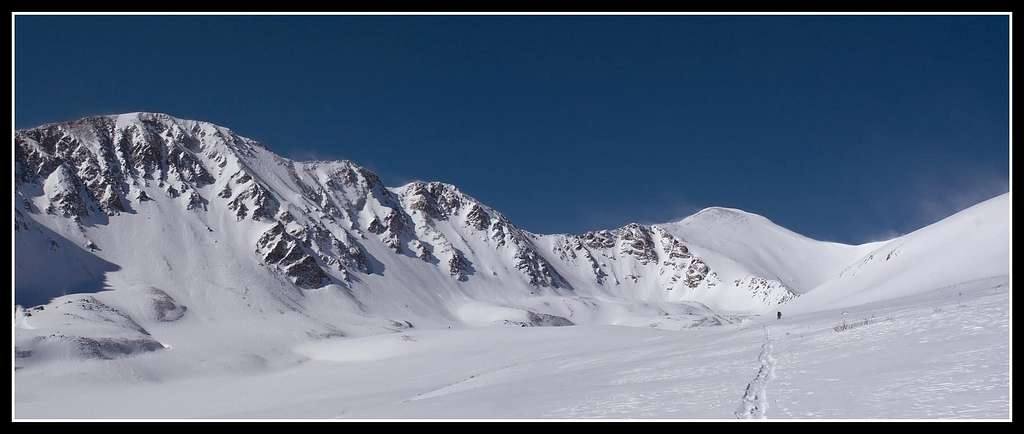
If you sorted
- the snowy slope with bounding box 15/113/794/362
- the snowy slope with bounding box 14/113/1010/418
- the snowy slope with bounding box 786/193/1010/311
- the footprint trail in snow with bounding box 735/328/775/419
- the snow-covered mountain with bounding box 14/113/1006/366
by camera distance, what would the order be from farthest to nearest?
the snowy slope with bounding box 15/113/794/362, the snow-covered mountain with bounding box 14/113/1006/366, the snowy slope with bounding box 786/193/1010/311, the snowy slope with bounding box 14/113/1010/418, the footprint trail in snow with bounding box 735/328/775/419

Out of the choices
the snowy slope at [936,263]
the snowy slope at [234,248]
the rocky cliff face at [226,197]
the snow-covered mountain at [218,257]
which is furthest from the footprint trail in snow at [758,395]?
the rocky cliff face at [226,197]

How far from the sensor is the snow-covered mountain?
93.9 metres

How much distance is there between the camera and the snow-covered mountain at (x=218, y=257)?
9388 centimetres

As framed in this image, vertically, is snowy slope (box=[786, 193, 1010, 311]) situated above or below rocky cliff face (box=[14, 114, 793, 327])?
below

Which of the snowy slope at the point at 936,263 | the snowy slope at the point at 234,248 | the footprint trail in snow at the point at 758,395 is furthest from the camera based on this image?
the snowy slope at the point at 234,248

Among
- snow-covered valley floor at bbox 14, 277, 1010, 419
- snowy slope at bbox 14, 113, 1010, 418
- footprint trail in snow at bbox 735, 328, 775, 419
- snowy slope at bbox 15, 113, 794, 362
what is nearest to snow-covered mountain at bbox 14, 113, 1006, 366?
snowy slope at bbox 15, 113, 794, 362

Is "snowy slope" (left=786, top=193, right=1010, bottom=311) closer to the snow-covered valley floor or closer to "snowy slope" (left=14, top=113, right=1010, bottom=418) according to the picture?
"snowy slope" (left=14, top=113, right=1010, bottom=418)

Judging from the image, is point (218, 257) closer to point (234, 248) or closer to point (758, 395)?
point (234, 248)

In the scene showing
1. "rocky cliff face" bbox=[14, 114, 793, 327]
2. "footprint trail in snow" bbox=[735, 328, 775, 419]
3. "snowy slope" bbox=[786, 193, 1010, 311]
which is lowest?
"footprint trail in snow" bbox=[735, 328, 775, 419]

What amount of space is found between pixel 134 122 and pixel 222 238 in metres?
47.5

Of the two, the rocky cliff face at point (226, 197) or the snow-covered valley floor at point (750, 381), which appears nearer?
the snow-covered valley floor at point (750, 381)

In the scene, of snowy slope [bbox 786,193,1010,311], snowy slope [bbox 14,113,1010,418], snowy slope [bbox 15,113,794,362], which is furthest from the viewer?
snowy slope [bbox 15,113,794,362]

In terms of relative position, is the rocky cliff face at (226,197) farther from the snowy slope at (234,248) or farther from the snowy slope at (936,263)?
the snowy slope at (936,263)
